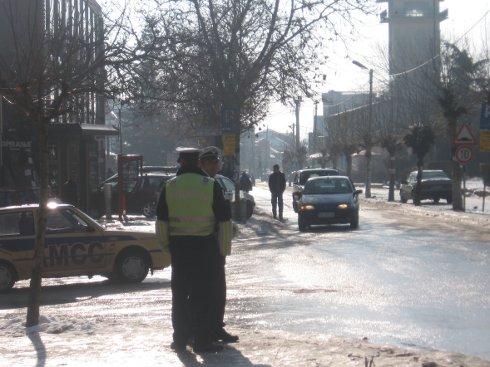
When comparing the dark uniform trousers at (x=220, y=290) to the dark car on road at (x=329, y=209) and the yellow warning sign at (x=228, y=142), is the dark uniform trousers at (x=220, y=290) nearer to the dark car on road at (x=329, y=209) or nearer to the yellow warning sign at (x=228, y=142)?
the dark car on road at (x=329, y=209)

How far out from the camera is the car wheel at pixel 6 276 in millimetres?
15508

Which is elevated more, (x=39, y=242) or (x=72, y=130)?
(x=72, y=130)

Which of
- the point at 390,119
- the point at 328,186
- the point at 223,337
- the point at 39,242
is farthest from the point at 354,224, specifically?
the point at 390,119

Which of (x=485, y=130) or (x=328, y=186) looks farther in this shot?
(x=328, y=186)

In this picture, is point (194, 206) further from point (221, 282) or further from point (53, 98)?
point (53, 98)

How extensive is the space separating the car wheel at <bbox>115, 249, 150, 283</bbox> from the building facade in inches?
122

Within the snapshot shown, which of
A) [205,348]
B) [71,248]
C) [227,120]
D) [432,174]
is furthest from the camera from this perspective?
[432,174]

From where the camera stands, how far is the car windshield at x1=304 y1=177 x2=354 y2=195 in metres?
29.9

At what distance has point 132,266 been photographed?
16234 mm

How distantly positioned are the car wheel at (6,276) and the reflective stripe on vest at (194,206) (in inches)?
301

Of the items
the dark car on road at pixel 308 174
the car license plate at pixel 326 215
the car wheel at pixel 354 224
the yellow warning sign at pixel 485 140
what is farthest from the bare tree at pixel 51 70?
the dark car on road at pixel 308 174

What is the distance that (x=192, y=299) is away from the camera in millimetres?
8695

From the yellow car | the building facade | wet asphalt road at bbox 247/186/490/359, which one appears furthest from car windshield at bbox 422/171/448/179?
the yellow car

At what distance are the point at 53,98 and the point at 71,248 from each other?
6075 mm
